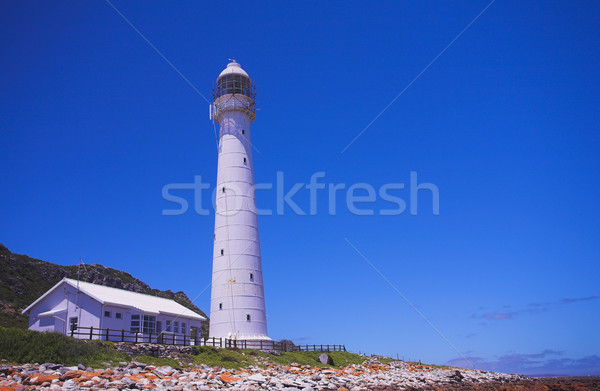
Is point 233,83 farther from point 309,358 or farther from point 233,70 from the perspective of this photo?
point 309,358

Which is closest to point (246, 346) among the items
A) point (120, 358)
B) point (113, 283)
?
point (120, 358)

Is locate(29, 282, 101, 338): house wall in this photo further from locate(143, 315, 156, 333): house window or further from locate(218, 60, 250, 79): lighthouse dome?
locate(218, 60, 250, 79): lighthouse dome

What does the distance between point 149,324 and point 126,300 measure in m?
2.31

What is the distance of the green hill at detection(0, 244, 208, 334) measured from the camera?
183 feet

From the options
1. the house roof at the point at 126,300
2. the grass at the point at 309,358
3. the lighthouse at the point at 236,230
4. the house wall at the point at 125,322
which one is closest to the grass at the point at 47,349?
the house wall at the point at 125,322

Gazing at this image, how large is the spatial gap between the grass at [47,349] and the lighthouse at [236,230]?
42.3ft

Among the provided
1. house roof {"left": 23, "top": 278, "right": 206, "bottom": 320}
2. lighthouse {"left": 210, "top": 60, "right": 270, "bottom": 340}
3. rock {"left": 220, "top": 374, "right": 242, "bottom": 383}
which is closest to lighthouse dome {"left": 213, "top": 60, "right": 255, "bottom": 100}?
lighthouse {"left": 210, "top": 60, "right": 270, "bottom": 340}

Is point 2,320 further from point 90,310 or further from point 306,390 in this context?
point 306,390

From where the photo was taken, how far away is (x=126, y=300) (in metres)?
33.4

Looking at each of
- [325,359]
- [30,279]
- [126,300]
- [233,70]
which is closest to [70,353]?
[126,300]

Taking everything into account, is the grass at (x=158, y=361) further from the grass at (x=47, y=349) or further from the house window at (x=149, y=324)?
the house window at (x=149, y=324)

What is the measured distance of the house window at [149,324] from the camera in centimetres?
3344

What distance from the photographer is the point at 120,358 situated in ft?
79.8

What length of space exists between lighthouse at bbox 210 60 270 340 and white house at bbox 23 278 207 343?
446 centimetres
